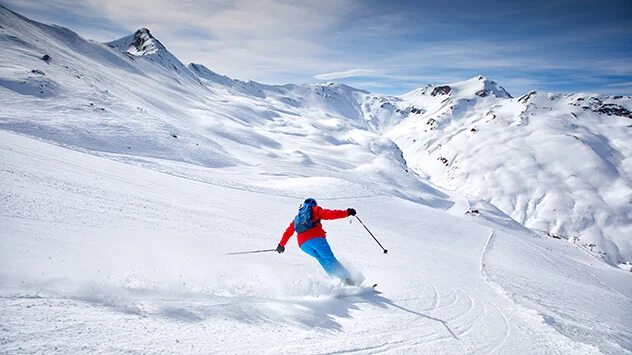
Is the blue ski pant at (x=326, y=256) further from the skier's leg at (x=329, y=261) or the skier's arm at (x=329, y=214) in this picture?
the skier's arm at (x=329, y=214)

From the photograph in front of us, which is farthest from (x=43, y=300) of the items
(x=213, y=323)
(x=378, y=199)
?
(x=378, y=199)

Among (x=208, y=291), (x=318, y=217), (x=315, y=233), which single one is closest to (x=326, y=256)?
(x=315, y=233)

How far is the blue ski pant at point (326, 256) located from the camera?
7.30 m

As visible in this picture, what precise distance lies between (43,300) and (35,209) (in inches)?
153

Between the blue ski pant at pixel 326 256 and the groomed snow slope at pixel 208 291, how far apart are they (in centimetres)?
50

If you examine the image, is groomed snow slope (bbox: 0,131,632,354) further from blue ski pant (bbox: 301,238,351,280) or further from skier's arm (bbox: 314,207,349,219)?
skier's arm (bbox: 314,207,349,219)

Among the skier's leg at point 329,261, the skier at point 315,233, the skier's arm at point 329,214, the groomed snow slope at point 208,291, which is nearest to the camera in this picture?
the groomed snow slope at point 208,291

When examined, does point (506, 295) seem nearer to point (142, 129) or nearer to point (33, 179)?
point (33, 179)

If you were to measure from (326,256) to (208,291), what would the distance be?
324cm

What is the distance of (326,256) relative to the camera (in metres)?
7.49

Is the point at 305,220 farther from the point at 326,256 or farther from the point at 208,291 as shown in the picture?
the point at 208,291

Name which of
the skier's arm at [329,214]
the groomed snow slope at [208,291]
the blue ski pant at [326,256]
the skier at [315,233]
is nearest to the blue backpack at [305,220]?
the skier at [315,233]

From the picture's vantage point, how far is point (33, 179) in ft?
26.8

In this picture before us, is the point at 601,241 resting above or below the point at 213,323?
below
